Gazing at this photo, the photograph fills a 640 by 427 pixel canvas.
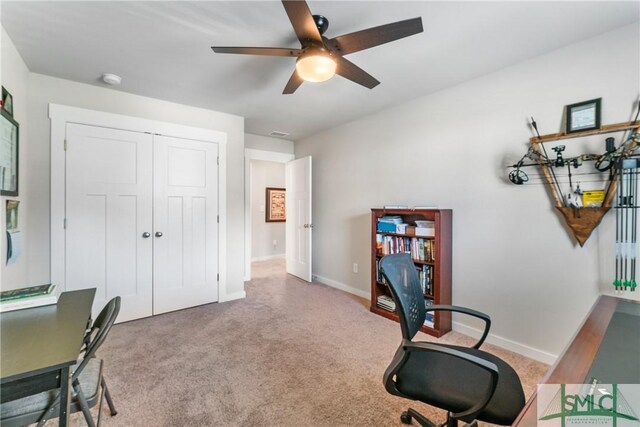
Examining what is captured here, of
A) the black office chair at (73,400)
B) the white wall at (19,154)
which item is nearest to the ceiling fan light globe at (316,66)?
the black office chair at (73,400)

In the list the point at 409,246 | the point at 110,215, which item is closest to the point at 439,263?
the point at 409,246

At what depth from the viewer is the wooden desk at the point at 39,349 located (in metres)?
0.90

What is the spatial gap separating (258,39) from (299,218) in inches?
116

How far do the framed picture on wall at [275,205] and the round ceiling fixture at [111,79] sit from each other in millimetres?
3762

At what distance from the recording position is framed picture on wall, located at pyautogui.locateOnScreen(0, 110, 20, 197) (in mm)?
1861

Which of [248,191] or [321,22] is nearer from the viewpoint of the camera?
[321,22]

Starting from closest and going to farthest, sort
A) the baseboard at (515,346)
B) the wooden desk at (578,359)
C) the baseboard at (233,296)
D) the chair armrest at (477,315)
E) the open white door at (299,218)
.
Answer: the wooden desk at (578,359) → the chair armrest at (477,315) → the baseboard at (515,346) → the baseboard at (233,296) → the open white door at (299,218)

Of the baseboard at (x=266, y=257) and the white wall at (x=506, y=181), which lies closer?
the white wall at (x=506, y=181)

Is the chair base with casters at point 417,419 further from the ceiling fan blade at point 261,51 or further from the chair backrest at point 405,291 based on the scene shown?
the ceiling fan blade at point 261,51

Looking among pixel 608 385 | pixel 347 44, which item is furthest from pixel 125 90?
pixel 608 385

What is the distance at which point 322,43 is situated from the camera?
1598mm

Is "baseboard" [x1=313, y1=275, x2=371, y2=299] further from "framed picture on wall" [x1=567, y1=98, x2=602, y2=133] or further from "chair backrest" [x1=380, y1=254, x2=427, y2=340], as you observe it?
"framed picture on wall" [x1=567, y1=98, x2=602, y2=133]

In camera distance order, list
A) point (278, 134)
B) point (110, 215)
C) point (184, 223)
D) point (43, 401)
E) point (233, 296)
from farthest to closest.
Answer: point (278, 134), point (233, 296), point (184, 223), point (110, 215), point (43, 401)

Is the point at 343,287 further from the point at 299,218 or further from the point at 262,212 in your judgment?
the point at 262,212
